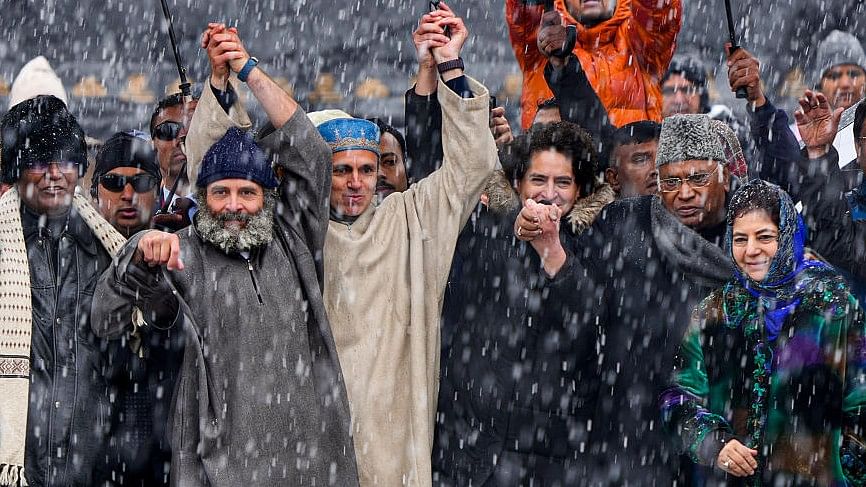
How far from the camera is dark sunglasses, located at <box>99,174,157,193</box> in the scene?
6.20 metres

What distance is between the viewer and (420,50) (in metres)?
5.45

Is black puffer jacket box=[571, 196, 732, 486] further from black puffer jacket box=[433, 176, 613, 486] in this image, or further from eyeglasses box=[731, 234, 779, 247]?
eyeglasses box=[731, 234, 779, 247]

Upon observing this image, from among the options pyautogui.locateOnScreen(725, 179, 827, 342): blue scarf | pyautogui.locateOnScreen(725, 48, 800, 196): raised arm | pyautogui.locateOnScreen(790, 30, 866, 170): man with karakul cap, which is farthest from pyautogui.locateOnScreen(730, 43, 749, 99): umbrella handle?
pyautogui.locateOnScreen(725, 179, 827, 342): blue scarf

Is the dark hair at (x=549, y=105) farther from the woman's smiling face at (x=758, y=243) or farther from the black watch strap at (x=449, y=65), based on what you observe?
the woman's smiling face at (x=758, y=243)

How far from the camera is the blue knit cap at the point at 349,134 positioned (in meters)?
5.46

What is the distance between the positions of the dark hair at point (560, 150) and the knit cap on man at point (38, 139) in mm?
1680

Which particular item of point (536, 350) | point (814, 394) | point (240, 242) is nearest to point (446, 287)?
point (536, 350)

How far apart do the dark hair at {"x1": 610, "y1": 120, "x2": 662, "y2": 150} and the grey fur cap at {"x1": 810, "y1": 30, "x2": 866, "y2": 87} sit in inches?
78.2

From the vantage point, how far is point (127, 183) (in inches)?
244

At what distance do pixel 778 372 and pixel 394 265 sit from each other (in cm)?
142

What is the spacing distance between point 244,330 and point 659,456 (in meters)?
1.55

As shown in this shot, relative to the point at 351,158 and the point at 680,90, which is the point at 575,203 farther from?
the point at 680,90

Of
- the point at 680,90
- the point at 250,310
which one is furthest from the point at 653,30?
the point at 250,310

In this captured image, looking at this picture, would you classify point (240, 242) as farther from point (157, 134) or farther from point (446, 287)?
point (157, 134)
